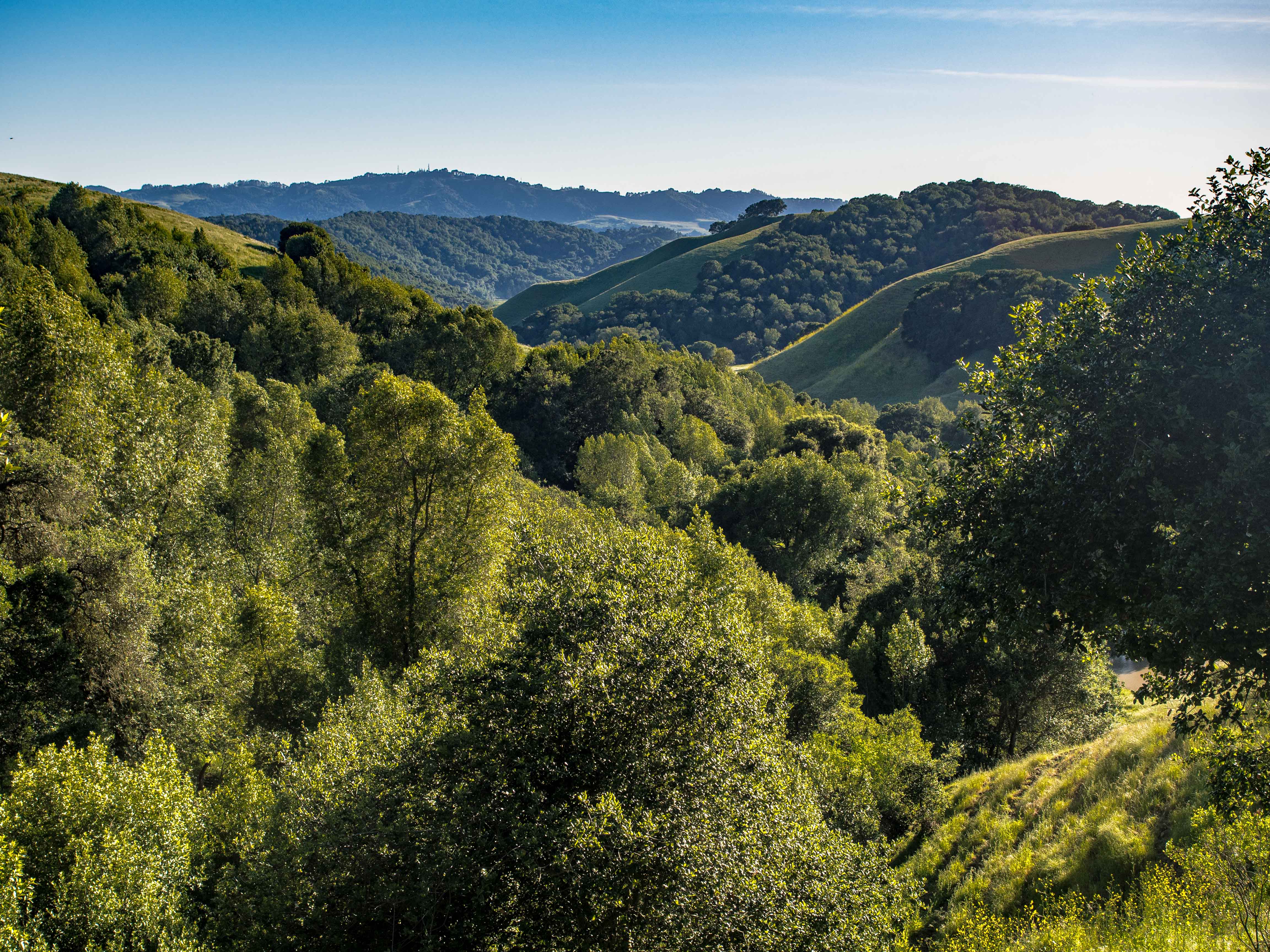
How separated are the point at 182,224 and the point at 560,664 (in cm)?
13249

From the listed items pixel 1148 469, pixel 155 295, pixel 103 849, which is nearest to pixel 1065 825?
pixel 1148 469

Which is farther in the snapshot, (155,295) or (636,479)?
(155,295)

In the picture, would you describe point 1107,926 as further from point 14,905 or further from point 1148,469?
point 14,905

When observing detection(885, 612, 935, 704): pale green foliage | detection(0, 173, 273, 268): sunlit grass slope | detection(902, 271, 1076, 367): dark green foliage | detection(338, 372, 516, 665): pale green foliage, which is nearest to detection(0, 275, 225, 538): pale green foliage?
detection(338, 372, 516, 665): pale green foliage

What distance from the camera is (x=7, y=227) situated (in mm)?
62625

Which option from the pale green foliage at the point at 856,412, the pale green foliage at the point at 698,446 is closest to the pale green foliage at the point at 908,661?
the pale green foliage at the point at 698,446

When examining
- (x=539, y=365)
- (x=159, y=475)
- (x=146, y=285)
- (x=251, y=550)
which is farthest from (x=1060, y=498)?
(x=146, y=285)

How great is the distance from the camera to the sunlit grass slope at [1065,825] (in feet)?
47.8

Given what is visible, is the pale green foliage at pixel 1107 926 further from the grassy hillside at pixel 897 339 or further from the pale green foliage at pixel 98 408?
the grassy hillside at pixel 897 339

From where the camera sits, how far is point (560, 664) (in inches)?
479

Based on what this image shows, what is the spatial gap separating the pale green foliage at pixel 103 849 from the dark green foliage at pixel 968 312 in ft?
435

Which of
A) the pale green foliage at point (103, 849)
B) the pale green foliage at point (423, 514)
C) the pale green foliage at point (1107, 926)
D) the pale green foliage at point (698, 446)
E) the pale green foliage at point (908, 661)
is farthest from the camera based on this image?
the pale green foliage at point (698, 446)

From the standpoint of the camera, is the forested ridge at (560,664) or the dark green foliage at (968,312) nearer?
the forested ridge at (560,664)

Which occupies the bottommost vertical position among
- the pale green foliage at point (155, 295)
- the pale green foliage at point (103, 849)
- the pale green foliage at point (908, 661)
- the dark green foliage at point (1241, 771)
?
the pale green foliage at point (908, 661)
